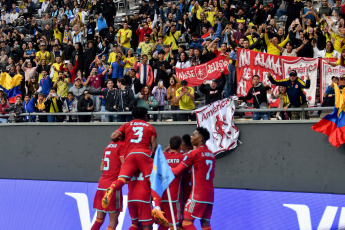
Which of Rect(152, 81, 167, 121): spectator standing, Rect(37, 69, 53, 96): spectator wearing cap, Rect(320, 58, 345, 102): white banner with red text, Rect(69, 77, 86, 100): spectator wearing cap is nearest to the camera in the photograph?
Rect(320, 58, 345, 102): white banner with red text

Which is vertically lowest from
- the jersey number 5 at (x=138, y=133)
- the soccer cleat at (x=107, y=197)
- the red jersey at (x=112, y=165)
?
the soccer cleat at (x=107, y=197)

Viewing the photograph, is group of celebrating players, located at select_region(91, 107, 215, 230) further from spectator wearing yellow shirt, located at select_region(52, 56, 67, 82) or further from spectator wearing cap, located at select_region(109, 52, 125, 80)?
spectator wearing yellow shirt, located at select_region(52, 56, 67, 82)

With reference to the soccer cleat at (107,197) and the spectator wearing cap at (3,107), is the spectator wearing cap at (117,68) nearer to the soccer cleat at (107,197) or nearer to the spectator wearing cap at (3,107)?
the spectator wearing cap at (3,107)

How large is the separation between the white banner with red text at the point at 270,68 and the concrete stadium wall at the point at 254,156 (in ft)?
3.31

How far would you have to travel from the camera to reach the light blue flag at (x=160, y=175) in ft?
31.1

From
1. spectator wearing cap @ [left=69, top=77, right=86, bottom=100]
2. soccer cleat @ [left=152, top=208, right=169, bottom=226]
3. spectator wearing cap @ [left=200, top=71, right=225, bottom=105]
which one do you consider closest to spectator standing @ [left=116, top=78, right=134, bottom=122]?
spectator wearing cap @ [left=69, top=77, right=86, bottom=100]

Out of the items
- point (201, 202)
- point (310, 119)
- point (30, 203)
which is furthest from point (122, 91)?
point (201, 202)

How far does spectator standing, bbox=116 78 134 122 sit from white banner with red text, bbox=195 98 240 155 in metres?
1.98

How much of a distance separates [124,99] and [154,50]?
3351 mm

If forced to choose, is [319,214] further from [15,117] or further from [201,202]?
[15,117]

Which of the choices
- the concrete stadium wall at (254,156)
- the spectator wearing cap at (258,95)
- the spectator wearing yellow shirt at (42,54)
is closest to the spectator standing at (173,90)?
the concrete stadium wall at (254,156)

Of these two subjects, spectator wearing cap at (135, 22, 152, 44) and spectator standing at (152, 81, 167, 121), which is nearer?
spectator standing at (152, 81, 167, 121)

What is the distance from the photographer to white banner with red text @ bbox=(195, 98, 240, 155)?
44.8 feet

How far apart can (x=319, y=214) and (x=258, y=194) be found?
4.20 ft
